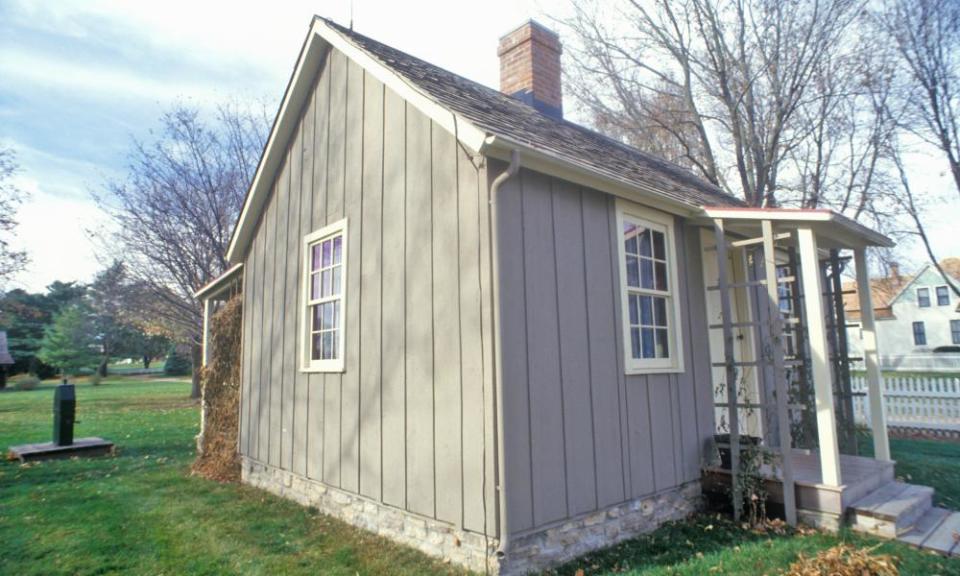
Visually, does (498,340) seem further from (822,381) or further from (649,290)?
(822,381)

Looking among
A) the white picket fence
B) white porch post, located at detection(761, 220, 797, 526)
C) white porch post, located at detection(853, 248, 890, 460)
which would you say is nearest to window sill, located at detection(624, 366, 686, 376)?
white porch post, located at detection(761, 220, 797, 526)

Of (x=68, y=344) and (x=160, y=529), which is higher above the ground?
(x=68, y=344)

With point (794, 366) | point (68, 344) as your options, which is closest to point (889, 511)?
point (794, 366)

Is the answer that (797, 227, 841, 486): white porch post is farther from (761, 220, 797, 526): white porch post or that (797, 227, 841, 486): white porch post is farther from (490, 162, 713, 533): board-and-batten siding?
(490, 162, 713, 533): board-and-batten siding

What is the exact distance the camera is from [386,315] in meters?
5.24

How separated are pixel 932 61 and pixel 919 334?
29815 mm

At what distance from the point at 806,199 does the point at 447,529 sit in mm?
15318

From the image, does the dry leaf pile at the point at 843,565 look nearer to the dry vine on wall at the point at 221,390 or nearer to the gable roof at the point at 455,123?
the gable roof at the point at 455,123

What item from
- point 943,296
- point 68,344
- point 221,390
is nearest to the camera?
point 221,390

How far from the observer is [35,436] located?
12305 mm

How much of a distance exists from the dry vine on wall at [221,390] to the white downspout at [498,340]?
5896 mm

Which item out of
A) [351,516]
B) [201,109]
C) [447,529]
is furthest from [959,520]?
[201,109]

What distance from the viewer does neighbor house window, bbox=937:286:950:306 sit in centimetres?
3384

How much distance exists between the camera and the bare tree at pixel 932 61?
509 inches
